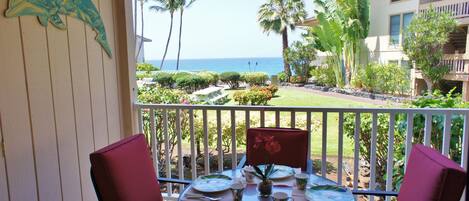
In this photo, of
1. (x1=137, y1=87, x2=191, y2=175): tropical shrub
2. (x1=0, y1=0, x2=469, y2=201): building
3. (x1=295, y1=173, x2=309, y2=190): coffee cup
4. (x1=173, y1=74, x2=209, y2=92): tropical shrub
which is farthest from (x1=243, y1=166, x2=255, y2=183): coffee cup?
(x1=173, y1=74, x2=209, y2=92): tropical shrub

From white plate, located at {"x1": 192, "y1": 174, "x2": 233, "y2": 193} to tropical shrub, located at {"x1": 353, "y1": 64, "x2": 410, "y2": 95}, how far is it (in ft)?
36.7

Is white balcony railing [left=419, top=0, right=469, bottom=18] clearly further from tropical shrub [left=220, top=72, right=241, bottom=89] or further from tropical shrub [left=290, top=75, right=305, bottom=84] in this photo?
tropical shrub [left=220, top=72, right=241, bottom=89]

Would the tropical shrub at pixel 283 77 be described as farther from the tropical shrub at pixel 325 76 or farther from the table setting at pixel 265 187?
the table setting at pixel 265 187

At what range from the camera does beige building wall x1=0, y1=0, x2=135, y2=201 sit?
1.60m

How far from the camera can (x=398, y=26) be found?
12375 millimetres

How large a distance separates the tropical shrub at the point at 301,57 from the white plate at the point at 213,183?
45.0 feet

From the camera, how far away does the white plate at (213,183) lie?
5.20 feet

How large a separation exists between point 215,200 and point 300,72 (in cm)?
1440

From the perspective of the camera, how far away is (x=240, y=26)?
63.1 feet

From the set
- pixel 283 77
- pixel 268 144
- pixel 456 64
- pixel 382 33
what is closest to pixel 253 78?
pixel 283 77

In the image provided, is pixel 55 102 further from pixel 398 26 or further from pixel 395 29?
pixel 395 29

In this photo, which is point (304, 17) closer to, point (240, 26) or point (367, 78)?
point (240, 26)

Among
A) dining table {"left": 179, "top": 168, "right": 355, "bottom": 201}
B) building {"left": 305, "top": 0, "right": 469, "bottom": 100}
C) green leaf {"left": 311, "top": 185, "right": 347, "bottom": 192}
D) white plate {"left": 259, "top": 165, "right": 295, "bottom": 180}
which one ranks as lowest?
dining table {"left": 179, "top": 168, "right": 355, "bottom": 201}

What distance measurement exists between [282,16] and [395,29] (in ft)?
19.4
